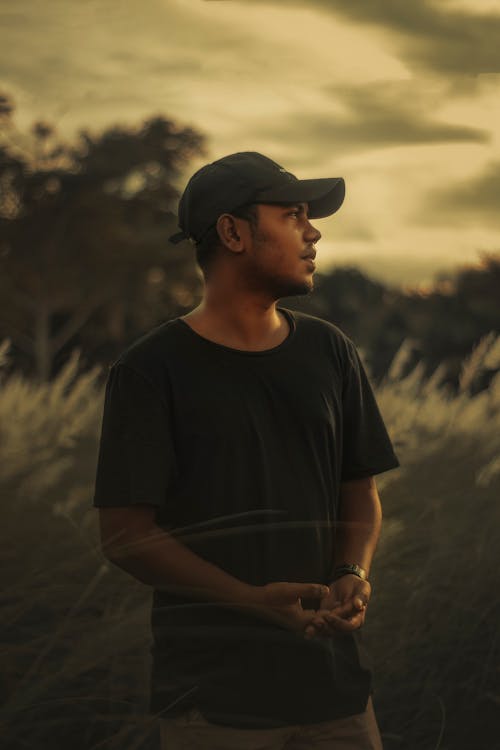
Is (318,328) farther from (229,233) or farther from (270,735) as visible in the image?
(270,735)

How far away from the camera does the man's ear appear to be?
1998mm

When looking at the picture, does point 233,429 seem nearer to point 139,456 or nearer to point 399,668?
point 139,456

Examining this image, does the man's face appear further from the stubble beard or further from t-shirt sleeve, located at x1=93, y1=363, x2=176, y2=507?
t-shirt sleeve, located at x1=93, y1=363, x2=176, y2=507

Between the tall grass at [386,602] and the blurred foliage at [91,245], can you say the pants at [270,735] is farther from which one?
the blurred foliage at [91,245]

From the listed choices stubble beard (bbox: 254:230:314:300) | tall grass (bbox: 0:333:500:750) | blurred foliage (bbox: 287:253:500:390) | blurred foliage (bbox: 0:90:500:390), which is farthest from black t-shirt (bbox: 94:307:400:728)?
blurred foliage (bbox: 287:253:500:390)

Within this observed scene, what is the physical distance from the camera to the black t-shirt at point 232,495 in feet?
6.13

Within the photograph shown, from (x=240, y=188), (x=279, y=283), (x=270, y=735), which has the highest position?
(x=240, y=188)

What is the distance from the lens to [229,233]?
79.0 inches

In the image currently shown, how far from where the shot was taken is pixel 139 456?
1.85 meters

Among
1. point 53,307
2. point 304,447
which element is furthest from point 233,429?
point 53,307

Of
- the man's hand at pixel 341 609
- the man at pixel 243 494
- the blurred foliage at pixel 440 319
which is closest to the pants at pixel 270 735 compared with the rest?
the man at pixel 243 494

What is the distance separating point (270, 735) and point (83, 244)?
22445mm

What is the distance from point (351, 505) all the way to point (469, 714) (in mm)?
1376

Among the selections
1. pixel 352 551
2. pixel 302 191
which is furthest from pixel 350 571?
pixel 302 191
